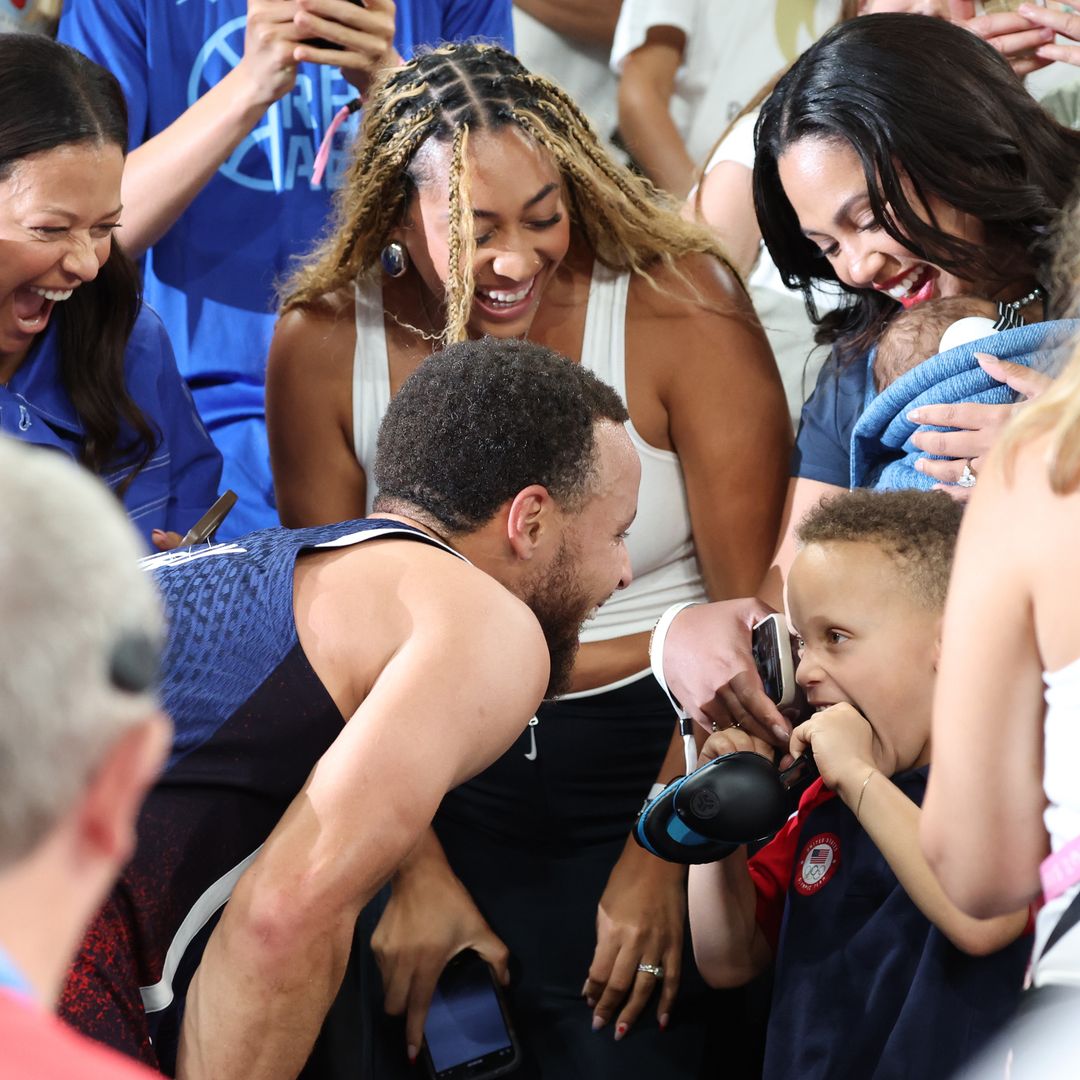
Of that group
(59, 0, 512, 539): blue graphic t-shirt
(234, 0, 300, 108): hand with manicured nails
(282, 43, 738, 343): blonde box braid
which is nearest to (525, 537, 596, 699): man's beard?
(282, 43, 738, 343): blonde box braid

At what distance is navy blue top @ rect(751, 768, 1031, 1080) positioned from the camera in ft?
4.86

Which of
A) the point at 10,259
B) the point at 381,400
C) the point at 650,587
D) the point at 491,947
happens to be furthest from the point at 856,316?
the point at 10,259

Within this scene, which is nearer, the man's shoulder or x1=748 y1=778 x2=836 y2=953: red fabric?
the man's shoulder

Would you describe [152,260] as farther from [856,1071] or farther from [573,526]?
[856,1071]

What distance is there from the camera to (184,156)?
243 centimetres

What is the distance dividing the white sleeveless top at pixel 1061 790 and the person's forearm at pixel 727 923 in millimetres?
618

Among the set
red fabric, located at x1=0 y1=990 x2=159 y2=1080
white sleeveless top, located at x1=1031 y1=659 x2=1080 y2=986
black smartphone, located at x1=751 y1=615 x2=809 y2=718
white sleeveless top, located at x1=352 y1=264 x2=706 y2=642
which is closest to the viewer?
red fabric, located at x1=0 y1=990 x2=159 y2=1080

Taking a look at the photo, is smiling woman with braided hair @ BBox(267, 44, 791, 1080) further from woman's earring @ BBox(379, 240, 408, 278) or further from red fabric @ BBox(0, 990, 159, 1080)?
red fabric @ BBox(0, 990, 159, 1080)

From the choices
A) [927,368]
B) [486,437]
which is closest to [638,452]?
[927,368]

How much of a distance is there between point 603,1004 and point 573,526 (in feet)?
2.34

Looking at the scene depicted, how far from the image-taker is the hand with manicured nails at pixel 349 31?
94.0 inches

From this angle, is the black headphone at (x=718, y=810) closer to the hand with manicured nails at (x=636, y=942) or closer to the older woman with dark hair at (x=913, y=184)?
the older woman with dark hair at (x=913, y=184)

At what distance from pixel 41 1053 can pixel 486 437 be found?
1162 millimetres

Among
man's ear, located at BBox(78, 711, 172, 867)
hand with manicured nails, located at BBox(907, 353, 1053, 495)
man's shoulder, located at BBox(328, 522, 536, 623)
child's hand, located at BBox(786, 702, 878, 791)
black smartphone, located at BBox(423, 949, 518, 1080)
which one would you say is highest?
man's ear, located at BBox(78, 711, 172, 867)
